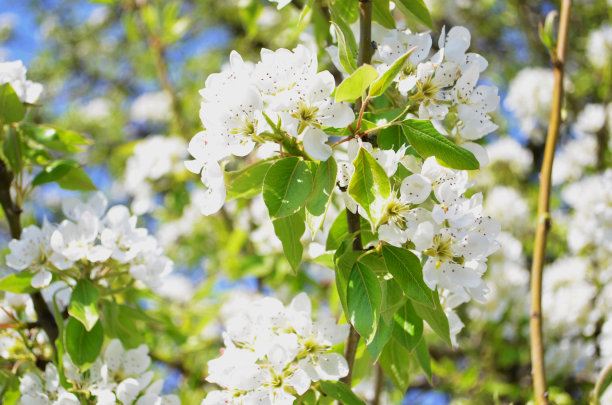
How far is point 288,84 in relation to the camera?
2.56ft

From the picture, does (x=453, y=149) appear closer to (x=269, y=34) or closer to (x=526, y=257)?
(x=526, y=257)

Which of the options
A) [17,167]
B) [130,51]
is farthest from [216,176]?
[130,51]

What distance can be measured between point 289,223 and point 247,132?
0.13m

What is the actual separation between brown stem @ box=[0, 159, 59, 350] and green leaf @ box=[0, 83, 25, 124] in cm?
11

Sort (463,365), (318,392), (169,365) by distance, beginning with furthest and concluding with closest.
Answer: (463,365)
(169,365)
(318,392)

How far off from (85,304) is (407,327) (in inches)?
19.4

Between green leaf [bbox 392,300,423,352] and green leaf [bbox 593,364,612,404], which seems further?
green leaf [bbox 593,364,612,404]

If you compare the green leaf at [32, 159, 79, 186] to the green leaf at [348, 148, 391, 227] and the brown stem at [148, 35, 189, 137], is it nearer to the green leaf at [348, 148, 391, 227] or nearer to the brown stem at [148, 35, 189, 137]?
the green leaf at [348, 148, 391, 227]

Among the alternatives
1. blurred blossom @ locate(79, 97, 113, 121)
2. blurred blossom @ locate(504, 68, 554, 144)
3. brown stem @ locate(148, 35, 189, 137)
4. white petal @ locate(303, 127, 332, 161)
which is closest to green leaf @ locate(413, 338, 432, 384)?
white petal @ locate(303, 127, 332, 161)

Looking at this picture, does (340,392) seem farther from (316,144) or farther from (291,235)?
(316,144)

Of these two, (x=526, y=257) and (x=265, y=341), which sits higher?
(x=265, y=341)

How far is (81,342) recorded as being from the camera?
976 mm

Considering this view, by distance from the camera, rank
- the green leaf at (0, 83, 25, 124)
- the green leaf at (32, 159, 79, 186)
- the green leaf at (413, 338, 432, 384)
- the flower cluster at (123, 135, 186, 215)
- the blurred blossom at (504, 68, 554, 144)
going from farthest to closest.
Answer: the blurred blossom at (504, 68, 554, 144), the flower cluster at (123, 135, 186, 215), the green leaf at (32, 159, 79, 186), the green leaf at (0, 83, 25, 124), the green leaf at (413, 338, 432, 384)

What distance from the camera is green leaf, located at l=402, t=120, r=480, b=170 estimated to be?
0.75 metres
